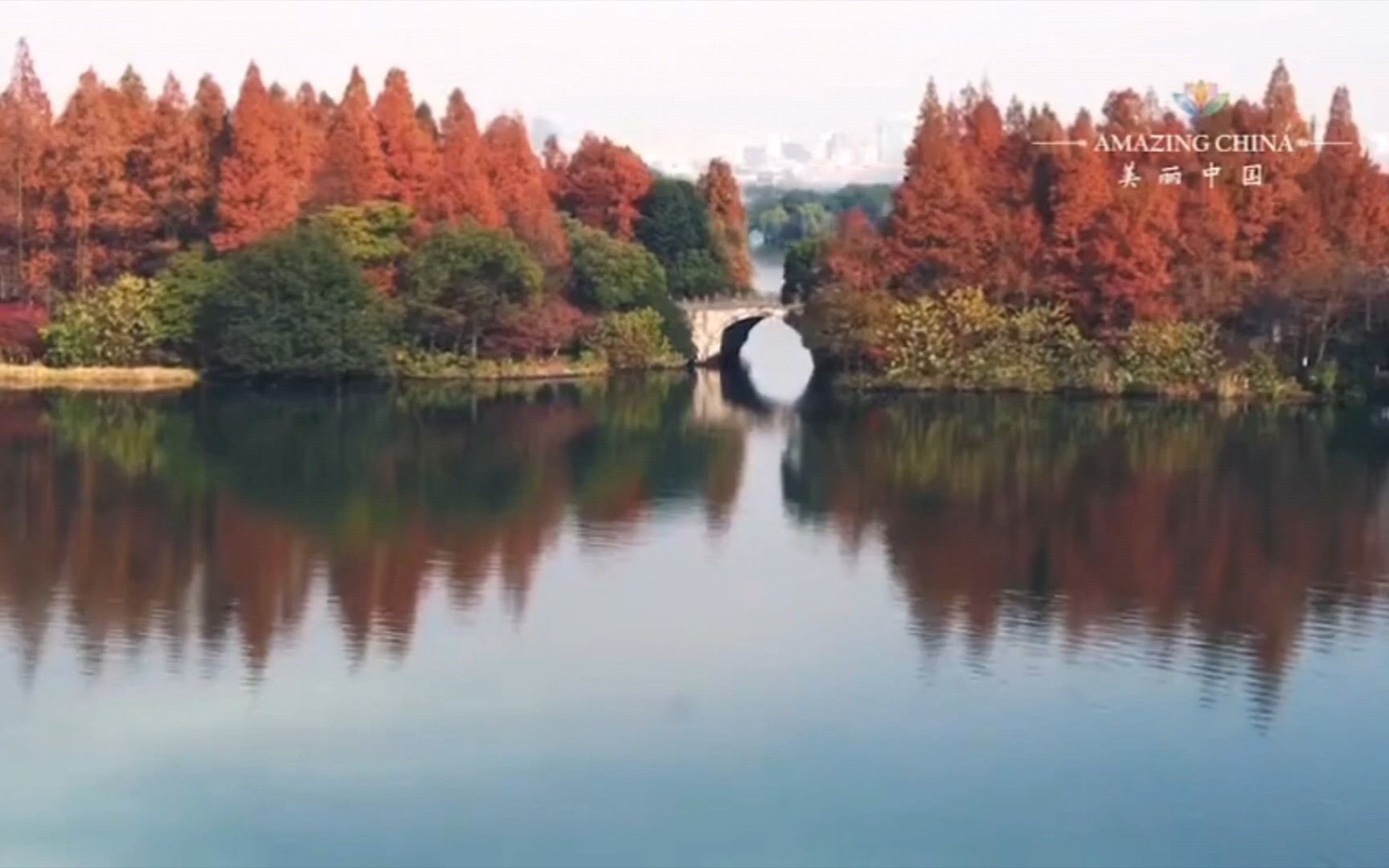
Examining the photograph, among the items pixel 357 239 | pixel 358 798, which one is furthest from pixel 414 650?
pixel 357 239

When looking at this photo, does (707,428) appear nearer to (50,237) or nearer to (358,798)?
(50,237)

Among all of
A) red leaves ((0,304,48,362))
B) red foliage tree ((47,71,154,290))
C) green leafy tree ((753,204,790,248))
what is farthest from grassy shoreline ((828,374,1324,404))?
green leafy tree ((753,204,790,248))

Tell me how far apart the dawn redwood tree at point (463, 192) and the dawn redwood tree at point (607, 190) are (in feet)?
11.1

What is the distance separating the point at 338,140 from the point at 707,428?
29.8 ft

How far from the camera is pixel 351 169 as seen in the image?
32031 millimetres

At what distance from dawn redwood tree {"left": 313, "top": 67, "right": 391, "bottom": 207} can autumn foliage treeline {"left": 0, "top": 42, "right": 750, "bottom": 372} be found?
0.09ft

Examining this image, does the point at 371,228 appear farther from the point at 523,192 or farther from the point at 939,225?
the point at 939,225

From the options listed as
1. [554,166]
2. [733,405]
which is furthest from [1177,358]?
[554,166]

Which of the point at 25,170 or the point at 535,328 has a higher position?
the point at 25,170

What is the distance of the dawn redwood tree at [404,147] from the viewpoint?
3269 cm

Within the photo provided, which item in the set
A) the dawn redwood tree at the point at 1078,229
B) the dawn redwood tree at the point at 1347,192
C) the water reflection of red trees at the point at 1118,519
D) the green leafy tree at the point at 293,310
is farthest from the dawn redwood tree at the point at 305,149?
the dawn redwood tree at the point at 1347,192

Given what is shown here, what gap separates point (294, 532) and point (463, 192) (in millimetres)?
14783

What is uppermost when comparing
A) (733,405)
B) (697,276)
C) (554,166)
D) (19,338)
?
(554,166)

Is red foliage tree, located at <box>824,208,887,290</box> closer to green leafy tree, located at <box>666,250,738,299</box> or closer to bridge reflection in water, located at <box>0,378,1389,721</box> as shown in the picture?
bridge reflection in water, located at <box>0,378,1389,721</box>
